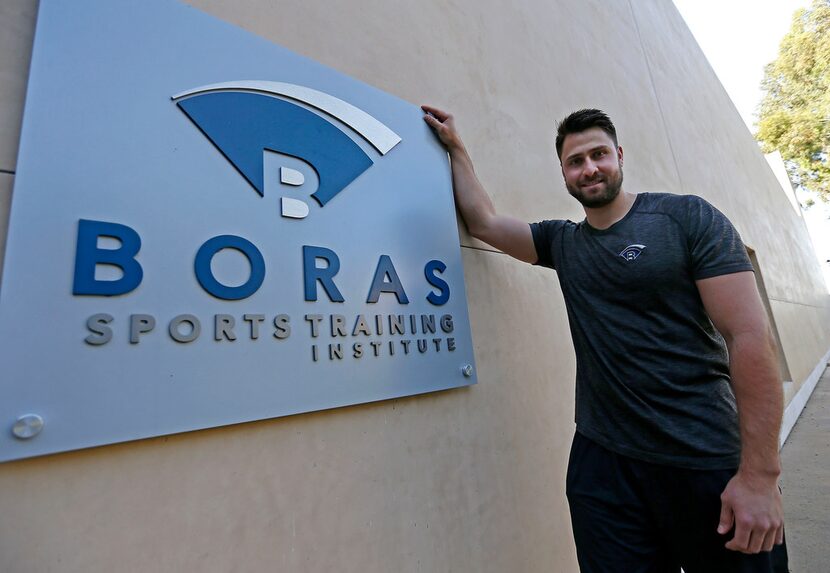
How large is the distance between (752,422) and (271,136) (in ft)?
4.89

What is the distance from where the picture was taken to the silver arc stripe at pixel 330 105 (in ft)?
3.37

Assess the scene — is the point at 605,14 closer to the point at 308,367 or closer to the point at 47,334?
the point at 308,367

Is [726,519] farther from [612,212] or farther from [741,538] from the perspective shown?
[612,212]

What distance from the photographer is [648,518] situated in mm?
1209

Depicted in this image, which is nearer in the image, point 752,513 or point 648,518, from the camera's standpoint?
point 752,513

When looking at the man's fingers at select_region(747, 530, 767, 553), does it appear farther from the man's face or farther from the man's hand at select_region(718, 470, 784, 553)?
the man's face

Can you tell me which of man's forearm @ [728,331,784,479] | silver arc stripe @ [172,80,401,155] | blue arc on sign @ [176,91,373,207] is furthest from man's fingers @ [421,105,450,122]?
man's forearm @ [728,331,784,479]

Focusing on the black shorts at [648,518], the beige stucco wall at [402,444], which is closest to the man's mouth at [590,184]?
the beige stucco wall at [402,444]

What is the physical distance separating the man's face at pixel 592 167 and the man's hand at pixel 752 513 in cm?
90

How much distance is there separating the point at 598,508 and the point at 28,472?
1441 millimetres

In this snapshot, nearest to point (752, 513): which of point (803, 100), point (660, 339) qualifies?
point (660, 339)

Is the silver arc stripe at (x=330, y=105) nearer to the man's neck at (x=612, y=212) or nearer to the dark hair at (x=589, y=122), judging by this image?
the dark hair at (x=589, y=122)

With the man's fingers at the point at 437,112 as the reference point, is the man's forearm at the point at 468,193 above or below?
below

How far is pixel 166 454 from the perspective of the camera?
827 mm
